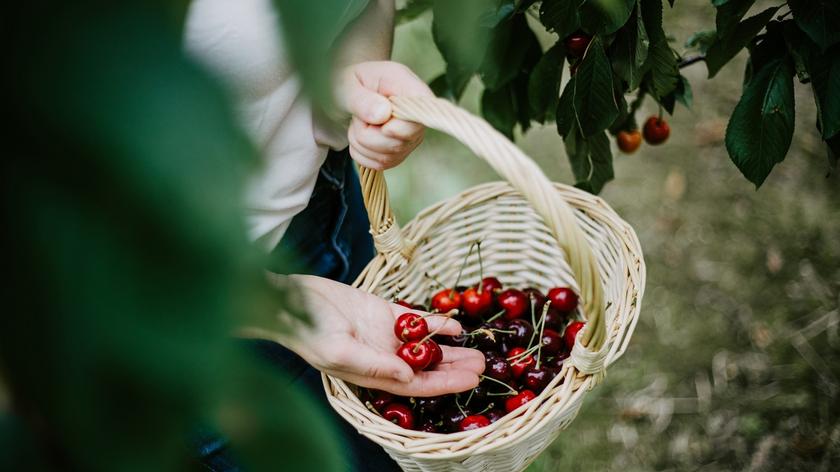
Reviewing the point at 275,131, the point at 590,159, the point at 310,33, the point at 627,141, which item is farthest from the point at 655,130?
the point at 310,33

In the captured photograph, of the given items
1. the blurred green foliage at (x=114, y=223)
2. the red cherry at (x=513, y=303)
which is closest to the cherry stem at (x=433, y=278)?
the red cherry at (x=513, y=303)

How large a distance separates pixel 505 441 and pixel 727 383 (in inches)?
39.0

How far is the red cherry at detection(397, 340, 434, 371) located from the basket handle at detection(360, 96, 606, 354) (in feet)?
0.79

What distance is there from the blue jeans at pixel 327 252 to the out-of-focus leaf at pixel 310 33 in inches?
31.4

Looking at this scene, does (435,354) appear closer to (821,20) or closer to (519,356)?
(519,356)

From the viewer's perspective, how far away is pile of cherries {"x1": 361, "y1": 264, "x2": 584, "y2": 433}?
102 centimetres

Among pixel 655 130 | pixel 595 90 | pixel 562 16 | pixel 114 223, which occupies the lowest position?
pixel 655 130

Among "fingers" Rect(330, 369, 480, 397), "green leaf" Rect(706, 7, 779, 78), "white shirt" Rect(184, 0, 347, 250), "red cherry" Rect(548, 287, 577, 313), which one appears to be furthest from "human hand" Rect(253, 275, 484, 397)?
"green leaf" Rect(706, 7, 779, 78)

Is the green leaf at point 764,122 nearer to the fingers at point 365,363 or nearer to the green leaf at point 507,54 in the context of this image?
the green leaf at point 507,54

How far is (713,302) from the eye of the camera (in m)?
1.73

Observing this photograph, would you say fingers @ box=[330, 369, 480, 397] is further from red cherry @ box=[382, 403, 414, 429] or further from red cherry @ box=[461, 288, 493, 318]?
red cherry @ box=[461, 288, 493, 318]

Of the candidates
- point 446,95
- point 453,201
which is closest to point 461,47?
point 453,201

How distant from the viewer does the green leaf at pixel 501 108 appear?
1.21 meters

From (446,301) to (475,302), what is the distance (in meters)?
0.05
